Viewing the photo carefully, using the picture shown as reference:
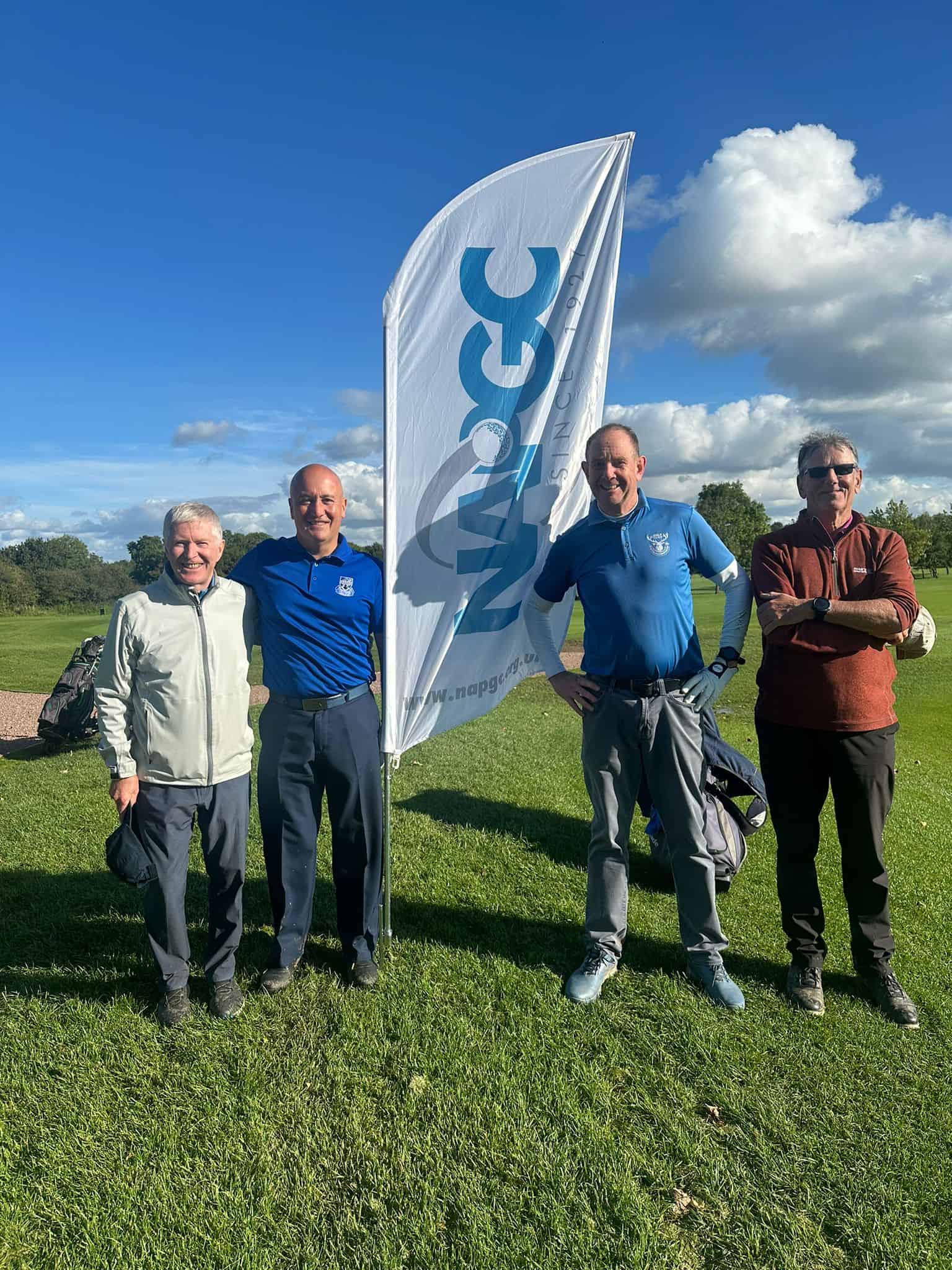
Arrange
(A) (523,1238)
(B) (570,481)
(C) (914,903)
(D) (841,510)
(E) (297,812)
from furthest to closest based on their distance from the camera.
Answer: (C) (914,903) < (B) (570,481) < (E) (297,812) < (D) (841,510) < (A) (523,1238)

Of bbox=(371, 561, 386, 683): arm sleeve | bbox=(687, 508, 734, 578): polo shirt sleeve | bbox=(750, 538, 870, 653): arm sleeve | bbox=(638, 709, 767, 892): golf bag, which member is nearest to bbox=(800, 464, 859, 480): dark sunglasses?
bbox=(750, 538, 870, 653): arm sleeve

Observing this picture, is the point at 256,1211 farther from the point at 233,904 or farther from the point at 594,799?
the point at 594,799

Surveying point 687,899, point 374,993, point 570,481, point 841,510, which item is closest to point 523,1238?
point 374,993

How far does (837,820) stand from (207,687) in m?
3.08

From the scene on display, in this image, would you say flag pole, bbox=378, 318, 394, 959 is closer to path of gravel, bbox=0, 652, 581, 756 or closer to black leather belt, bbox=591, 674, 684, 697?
black leather belt, bbox=591, 674, 684, 697

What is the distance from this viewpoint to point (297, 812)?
149 inches

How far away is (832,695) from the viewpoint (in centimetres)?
348

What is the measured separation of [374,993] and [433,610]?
1.93m

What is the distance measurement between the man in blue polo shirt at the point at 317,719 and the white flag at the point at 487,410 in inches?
7.6

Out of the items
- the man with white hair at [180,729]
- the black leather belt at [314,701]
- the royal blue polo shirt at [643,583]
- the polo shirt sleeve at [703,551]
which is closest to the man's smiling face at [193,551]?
the man with white hair at [180,729]

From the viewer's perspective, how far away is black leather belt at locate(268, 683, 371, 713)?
11.9 ft

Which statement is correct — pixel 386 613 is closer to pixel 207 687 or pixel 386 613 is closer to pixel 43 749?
pixel 207 687

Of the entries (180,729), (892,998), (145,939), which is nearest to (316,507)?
(180,729)

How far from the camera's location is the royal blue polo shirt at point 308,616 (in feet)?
11.8
